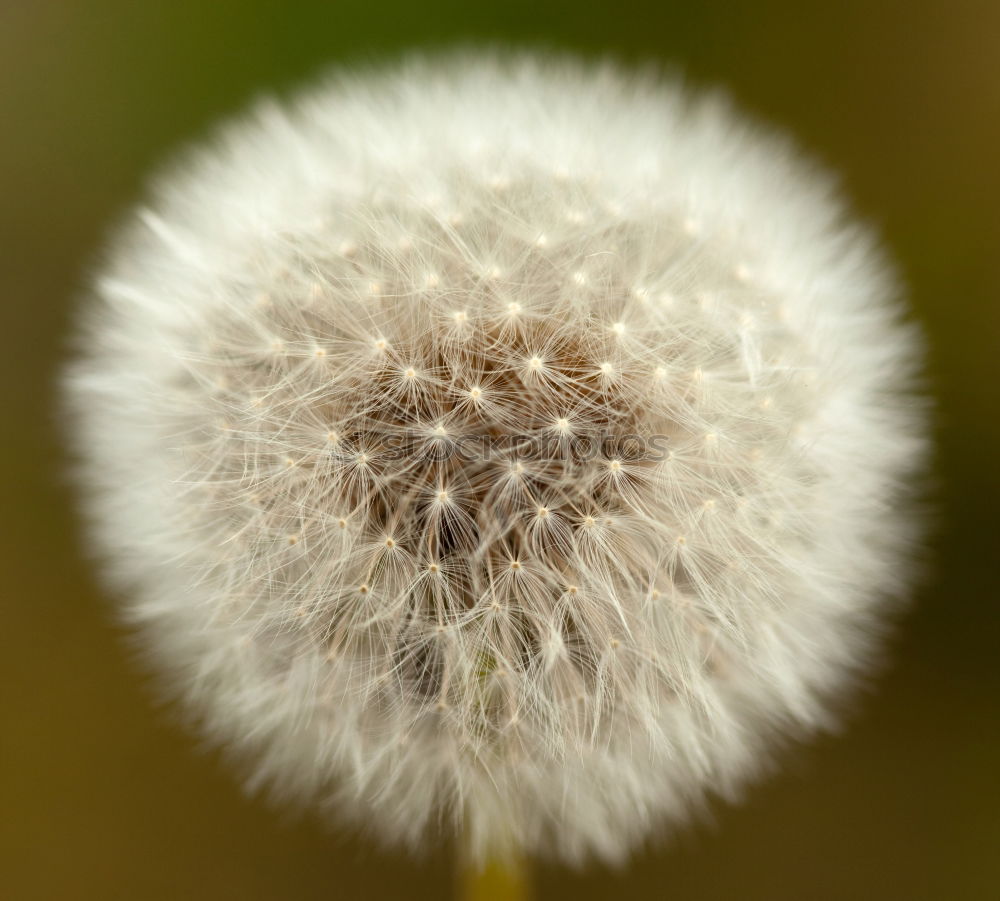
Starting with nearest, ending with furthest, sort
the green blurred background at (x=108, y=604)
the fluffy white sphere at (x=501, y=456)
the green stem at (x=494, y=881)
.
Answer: the fluffy white sphere at (x=501, y=456) < the green stem at (x=494, y=881) < the green blurred background at (x=108, y=604)

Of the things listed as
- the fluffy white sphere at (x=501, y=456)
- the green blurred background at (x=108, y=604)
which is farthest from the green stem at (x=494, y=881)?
the green blurred background at (x=108, y=604)

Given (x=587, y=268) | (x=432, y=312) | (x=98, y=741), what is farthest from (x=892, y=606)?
(x=98, y=741)

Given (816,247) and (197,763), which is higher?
(816,247)

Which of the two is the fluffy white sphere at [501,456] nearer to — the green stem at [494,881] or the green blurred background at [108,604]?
the green stem at [494,881]

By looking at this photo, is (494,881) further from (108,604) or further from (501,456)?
(108,604)

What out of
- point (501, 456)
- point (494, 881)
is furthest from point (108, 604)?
point (501, 456)

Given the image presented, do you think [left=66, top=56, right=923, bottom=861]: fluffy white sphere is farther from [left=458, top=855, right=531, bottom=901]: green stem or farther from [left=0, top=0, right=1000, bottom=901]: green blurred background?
[left=0, top=0, right=1000, bottom=901]: green blurred background

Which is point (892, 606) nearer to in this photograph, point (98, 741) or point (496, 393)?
point (496, 393)
